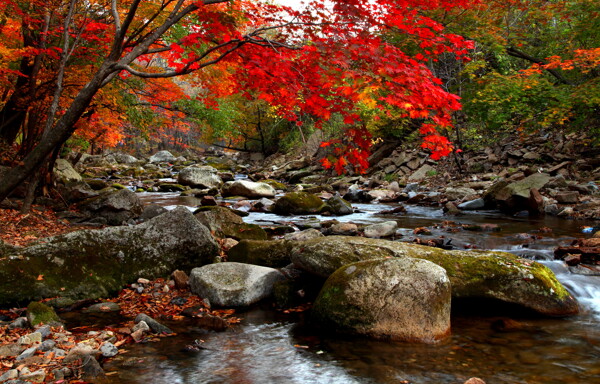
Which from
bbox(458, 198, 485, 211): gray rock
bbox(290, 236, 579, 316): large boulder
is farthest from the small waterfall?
bbox(458, 198, 485, 211): gray rock

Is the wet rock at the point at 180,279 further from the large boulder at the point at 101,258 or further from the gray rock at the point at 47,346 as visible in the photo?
the gray rock at the point at 47,346

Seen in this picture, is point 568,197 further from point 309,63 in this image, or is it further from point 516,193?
point 309,63

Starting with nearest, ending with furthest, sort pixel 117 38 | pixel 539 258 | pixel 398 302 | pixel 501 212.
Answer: pixel 398 302
pixel 117 38
pixel 539 258
pixel 501 212

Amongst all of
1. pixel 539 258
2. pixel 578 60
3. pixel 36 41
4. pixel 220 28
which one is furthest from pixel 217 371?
pixel 578 60

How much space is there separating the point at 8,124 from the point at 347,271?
33.0 feet

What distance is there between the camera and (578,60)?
10.5m

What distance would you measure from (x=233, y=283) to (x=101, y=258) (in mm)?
1864

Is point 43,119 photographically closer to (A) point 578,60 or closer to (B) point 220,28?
(B) point 220,28

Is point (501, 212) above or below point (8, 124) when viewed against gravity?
below

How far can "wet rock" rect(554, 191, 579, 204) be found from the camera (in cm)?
1091

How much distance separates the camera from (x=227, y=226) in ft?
27.3

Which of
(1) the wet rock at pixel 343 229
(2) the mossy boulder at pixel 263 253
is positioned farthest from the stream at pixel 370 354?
(1) the wet rock at pixel 343 229

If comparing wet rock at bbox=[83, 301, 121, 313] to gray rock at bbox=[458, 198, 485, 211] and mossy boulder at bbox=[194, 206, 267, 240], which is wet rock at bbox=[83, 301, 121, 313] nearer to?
mossy boulder at bbox=[194, 206, 267, 240]

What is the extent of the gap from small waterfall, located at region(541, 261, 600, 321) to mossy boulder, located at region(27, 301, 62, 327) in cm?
619
